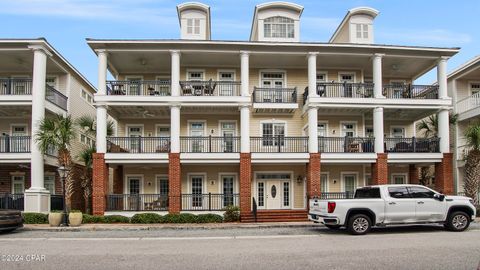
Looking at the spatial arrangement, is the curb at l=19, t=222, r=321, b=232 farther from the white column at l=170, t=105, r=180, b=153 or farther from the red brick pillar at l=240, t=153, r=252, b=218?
the white column at l=170, t=105, r=180, b=153

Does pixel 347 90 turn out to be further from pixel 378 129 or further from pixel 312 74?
pixel 378 129

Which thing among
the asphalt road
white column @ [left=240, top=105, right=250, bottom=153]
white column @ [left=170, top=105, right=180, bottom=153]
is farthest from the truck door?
white column @ [left=170, top=105, right=180, bottom=153]

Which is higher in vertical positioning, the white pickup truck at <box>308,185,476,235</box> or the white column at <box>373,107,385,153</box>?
the white column at <box>373,107,385,153</box>

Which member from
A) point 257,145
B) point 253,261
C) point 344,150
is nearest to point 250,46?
point 257,145

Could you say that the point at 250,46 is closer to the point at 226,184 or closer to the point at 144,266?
the point at 226,184

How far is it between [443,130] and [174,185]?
15501 mm

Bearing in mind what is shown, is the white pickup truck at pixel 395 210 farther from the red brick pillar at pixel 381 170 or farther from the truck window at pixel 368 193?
the red brick pillar at pixel 381 170

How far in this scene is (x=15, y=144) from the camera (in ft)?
80.0

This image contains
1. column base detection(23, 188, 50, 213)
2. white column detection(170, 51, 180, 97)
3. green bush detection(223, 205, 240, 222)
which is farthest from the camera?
white column detection(170, 51, 180, 97)

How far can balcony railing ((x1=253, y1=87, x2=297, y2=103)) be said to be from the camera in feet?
82.1

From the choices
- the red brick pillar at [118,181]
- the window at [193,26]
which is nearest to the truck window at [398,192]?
the window at [193,26]

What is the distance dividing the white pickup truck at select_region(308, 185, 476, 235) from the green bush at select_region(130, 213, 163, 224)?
906 cm

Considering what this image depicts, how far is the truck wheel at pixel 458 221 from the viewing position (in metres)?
16.0

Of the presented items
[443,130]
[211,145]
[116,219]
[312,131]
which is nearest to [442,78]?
[443,130]
